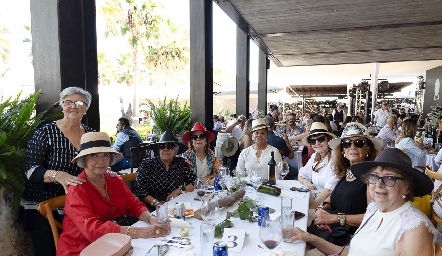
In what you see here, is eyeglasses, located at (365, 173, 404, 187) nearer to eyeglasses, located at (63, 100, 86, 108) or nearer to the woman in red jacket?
the woman in red jacket

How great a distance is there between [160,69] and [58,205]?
26877mm

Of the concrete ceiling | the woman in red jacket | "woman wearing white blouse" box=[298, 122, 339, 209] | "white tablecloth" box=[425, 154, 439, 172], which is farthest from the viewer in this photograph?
the concrete ceiling

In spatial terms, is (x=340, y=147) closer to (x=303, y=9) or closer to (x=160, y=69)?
(x=303, y=9)

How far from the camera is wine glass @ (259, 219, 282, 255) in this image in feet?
5.77

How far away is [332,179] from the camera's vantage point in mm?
3279

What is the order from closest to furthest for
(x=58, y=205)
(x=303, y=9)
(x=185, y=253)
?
(x=185, y=253) → (x=58, y=205) → (x=303, y=9)

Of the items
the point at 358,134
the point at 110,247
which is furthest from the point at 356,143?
the point at 110,247

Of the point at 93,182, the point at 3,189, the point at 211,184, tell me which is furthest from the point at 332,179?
the point at 3,189

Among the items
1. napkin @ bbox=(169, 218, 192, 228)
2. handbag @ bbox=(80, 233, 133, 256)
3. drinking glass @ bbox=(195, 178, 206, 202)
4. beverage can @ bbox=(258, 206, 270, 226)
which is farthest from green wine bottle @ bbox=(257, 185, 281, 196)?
handbag @ bbox=(80, 233, 133, 256)

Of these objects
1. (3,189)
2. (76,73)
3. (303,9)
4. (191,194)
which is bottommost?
(191,194)

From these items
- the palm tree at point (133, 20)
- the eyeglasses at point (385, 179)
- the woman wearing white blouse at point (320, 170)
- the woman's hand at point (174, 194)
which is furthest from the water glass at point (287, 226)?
the palm tree at point (133, 20)

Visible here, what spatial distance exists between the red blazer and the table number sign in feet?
2.45

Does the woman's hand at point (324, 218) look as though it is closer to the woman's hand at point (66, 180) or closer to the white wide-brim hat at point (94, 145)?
the white wide-brim hat at point (94, 145)

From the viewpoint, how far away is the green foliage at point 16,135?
2568mm
